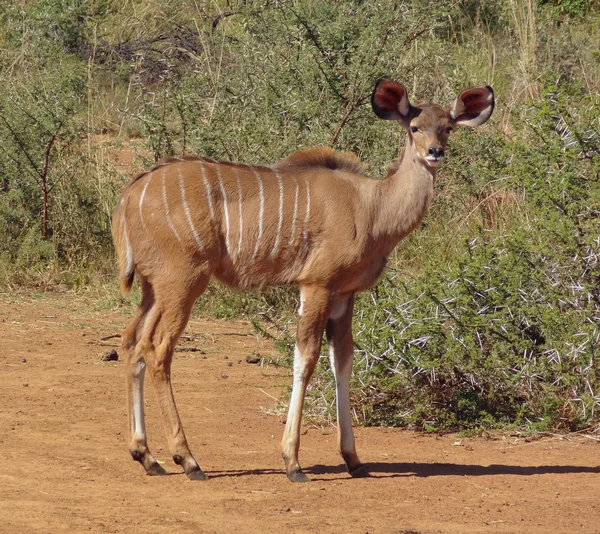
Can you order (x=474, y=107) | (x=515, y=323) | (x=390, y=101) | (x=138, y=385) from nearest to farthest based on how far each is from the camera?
(x=138, y=385)
(x=390, y=101)
(x=474, y=107)
(x=515, y=323)

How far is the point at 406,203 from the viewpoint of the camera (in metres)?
5.47

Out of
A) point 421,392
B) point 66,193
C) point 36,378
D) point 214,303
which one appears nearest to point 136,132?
point 66,193

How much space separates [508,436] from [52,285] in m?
4.99

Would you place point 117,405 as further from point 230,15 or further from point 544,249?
point 230,15

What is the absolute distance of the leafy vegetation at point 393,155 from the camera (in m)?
6.24

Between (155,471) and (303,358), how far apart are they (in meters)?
0.91

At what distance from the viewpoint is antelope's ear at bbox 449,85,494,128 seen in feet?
18.2

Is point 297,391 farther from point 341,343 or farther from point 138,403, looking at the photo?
point 138,403

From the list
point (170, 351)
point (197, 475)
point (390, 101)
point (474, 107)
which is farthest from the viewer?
point (474, 107)

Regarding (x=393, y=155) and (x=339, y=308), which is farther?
(x=393, y=155)

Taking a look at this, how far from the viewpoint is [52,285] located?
31.6ft

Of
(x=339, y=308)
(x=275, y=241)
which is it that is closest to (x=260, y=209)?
(x=275, y=241)

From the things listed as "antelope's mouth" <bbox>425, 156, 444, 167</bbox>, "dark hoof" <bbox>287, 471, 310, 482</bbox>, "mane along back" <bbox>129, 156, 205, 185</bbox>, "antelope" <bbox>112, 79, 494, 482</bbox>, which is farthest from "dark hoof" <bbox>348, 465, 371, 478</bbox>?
"mane along back" <bbox>129, 156, 205, 185</bbox>

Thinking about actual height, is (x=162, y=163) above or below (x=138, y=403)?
above
